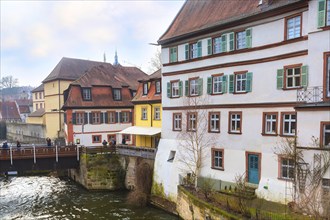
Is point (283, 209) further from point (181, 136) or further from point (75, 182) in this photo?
point (75, 182)

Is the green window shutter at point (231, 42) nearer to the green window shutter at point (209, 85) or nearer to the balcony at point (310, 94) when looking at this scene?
the green window shutter at point (209, 85)

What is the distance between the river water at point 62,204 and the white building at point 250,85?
3.17 meters

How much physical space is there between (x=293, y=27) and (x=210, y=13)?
6901 mm

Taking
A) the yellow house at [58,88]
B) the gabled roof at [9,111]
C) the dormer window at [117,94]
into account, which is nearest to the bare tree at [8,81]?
the gabled roof at [9,111]

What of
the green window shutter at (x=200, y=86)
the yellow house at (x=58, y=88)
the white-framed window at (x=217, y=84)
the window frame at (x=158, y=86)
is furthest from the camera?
the yellow house at (x=58, y=88)

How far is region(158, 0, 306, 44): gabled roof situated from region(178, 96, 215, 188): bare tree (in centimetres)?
492

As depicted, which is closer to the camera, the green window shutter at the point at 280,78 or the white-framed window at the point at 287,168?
the white-framed window at the point at 287,168

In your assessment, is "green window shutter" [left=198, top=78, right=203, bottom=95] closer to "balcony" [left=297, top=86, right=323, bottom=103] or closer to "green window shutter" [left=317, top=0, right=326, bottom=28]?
"balcony" [left=297, top=86, right=323, bottom=103]

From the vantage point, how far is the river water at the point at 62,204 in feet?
63.6

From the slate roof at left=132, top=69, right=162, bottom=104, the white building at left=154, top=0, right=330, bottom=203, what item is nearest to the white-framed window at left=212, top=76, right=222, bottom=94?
the white building at left=154, top=0, right=330, bottom=203

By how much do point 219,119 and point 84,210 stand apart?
443 inches

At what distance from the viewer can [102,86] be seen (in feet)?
111

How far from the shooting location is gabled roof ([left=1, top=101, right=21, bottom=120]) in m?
78.6

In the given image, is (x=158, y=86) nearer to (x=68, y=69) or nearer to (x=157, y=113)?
(x=157, y=113)
